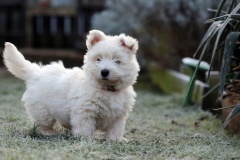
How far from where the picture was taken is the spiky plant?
11.6 feet

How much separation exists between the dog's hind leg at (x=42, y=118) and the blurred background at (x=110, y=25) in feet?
6.80

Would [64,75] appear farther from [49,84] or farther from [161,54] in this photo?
[161,54]

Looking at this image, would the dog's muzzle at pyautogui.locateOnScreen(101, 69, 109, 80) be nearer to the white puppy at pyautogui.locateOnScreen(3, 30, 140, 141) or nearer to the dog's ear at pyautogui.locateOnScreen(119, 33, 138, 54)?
the white puppy at pyautogui.locateOnScreen(3, 30, 140, 141)

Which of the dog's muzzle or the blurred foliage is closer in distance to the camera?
the dog's muzzle

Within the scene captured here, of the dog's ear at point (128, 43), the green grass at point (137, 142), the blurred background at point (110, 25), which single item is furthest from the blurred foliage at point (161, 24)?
the dog's ear at point (128, 43)

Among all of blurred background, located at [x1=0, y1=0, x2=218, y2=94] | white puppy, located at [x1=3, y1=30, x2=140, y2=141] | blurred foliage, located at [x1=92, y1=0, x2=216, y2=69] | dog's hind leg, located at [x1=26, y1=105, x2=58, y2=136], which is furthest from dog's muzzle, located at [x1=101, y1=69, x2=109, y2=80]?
blurred foliage, located at [x1=92, y1=0, x2=216, y2=69]

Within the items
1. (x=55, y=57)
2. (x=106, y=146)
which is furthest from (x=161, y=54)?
(x=106, y=146)

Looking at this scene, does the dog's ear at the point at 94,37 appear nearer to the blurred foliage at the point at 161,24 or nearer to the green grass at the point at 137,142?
the green grass at the point at 137,142

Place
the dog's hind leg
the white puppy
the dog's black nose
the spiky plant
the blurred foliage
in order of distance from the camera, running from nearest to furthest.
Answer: the spiky plant < the dog's black nose < the white puppy < the dog's hind leg < the blurred foliage

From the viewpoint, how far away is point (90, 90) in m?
3.89

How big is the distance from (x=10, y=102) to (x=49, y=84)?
264 cm

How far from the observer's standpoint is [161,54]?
10703mm

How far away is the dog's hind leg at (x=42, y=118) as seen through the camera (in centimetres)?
414

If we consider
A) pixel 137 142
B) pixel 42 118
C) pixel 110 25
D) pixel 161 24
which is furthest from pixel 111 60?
pixel 110 25
